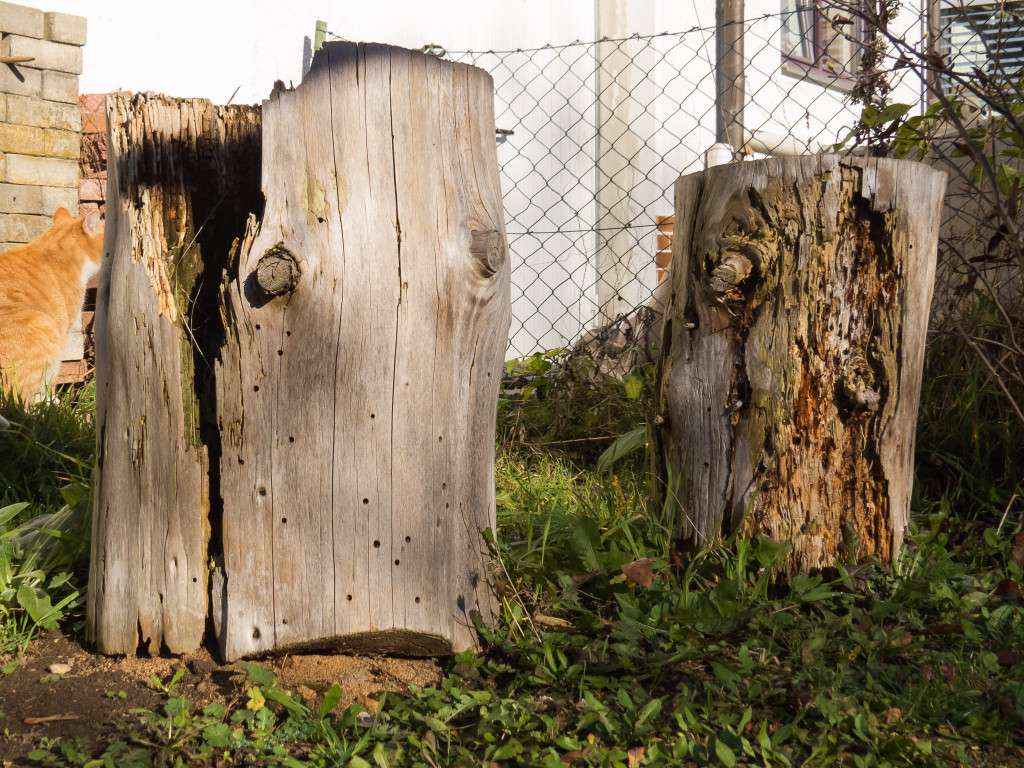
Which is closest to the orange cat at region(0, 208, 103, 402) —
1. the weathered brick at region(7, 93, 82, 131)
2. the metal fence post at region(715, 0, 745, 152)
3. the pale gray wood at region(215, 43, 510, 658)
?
the weathered brick at region(7, 93, 82, 131)

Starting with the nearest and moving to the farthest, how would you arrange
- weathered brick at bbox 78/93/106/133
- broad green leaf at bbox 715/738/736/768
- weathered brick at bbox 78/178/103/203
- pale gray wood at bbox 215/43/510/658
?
broad green leaf at bbox 715/738/736/768 → pale gray wood at bbox 215/43/510/658 → weathered brick at bbox 78/93/106/133 → weathered brick at bbox 78/178/103/203

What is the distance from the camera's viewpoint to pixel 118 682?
81.2 inches

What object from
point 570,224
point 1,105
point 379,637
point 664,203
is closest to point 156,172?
point 379,637

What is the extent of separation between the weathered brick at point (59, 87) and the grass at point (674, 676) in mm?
2507

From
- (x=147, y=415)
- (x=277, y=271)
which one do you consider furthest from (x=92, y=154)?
(x=277, y=271)

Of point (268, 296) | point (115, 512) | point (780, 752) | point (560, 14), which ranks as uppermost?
point (560, 14)

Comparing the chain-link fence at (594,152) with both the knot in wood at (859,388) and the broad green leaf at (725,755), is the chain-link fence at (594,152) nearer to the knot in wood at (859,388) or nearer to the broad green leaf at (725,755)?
the knot in wood at (859,388)

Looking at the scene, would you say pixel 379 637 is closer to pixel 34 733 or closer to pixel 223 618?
pixel 223 618

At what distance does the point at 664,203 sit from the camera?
25.5ft

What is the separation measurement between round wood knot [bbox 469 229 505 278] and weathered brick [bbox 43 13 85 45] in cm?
338

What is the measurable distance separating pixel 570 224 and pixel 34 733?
6.15 m

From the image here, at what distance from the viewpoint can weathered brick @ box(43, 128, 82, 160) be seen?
4.52 meters

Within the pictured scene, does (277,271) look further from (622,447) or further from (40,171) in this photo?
(40,171)

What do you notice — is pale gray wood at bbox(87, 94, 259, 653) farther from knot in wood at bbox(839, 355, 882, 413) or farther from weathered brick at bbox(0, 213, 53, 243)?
weathered brick at bbox(0, 213, 53, 243)
